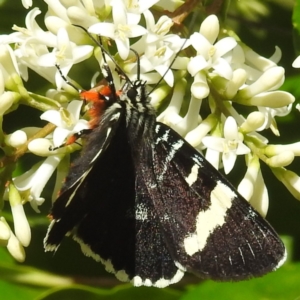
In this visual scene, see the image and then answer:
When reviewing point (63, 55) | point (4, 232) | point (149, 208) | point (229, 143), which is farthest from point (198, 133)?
point (4, 232)

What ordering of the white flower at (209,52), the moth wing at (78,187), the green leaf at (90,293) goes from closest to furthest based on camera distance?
the moth wing at (78,187) → the white flower at (209,52) → the green leaf at (90,293)

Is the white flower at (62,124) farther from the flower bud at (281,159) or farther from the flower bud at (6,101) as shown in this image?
the flower bud at (281,159)

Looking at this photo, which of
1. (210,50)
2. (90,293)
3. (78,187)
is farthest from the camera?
(90,293)

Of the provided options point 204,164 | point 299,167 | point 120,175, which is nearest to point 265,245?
point 204,164

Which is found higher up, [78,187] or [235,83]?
[235,83]

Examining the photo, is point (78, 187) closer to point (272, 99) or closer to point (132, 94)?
A: point (132, 94)

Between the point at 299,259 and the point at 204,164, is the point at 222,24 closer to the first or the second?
the point at 204,164

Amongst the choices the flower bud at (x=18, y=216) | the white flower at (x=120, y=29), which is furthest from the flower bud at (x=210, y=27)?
the flower bud at (x=18, y=216)

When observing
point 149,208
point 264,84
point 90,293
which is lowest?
point 90,293
